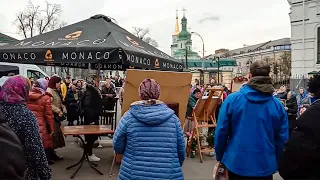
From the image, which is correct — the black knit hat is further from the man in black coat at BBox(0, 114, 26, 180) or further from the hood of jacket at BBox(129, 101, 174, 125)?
the man in black coat at BBox(0, 114, 26, 180)

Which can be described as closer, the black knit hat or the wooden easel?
the black knit hat

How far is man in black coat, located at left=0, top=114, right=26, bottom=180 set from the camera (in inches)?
79.0

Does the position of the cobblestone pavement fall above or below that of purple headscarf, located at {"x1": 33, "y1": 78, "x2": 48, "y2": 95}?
below

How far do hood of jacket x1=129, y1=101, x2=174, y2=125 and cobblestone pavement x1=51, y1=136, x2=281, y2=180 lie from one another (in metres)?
3.34

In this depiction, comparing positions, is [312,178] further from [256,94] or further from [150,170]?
[150,170]

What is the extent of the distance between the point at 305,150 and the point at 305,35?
88.6ft

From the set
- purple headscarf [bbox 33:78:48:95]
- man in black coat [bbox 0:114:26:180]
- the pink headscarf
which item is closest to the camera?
man in black coat [bbox 0:114:26:180]

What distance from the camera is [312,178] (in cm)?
237

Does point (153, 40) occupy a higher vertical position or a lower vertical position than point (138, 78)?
higher

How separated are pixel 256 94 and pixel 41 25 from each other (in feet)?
145

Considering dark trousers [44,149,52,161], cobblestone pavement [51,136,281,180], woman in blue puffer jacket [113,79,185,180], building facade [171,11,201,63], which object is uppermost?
building facade [171,11,201,63]

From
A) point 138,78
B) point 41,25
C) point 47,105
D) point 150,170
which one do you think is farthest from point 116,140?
point 41,25

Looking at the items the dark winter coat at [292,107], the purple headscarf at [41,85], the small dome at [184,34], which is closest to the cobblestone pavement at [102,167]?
the purple headscarf at [41,85]

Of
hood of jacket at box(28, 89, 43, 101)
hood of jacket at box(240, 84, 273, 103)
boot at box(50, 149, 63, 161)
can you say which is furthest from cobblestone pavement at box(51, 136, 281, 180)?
hood of jacket at box(240, 84, 273, 103)
